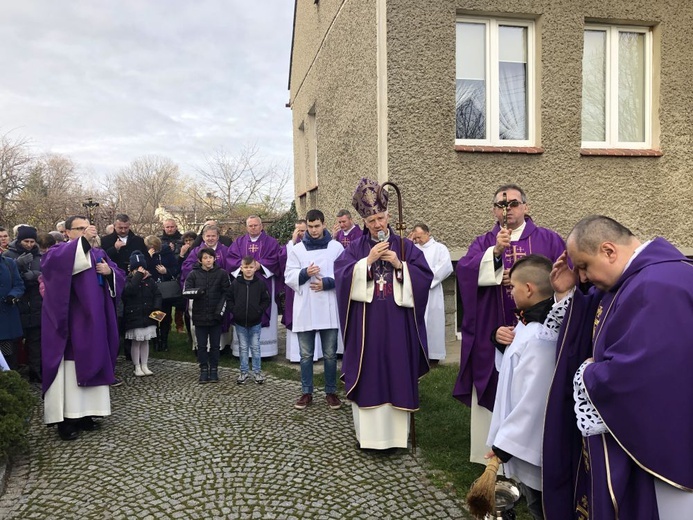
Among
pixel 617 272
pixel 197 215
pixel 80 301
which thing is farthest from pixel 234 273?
pixel 197 215

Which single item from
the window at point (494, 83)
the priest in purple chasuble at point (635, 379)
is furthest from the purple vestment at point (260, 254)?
the priest in purple chasuble at point (635, 379)

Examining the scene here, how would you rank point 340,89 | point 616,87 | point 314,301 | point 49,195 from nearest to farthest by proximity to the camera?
point 314,301, point 616,87, point 340,89, point 49,195

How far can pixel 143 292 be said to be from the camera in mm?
7117

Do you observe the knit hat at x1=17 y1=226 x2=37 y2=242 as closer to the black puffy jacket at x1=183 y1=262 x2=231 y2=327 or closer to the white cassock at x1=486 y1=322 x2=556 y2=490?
the black puffy jacket at x1=183 y1=262 x2=231 y2=327

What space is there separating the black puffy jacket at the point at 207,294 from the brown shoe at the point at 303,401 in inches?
68.5

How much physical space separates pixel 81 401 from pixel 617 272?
469 cm

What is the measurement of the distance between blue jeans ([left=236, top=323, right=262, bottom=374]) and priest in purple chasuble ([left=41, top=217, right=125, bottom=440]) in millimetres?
1857

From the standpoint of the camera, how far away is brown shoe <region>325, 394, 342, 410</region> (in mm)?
5500

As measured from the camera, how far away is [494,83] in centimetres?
776

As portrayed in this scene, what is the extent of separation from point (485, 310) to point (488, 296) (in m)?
0.11

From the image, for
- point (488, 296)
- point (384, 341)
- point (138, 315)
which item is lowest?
point (138, 315)

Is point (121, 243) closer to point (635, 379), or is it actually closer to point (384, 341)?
point (384, 341)

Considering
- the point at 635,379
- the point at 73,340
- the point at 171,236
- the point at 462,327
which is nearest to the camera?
the point at 635,379

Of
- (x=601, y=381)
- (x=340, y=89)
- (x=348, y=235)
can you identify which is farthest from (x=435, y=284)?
(x=601, y=381)
